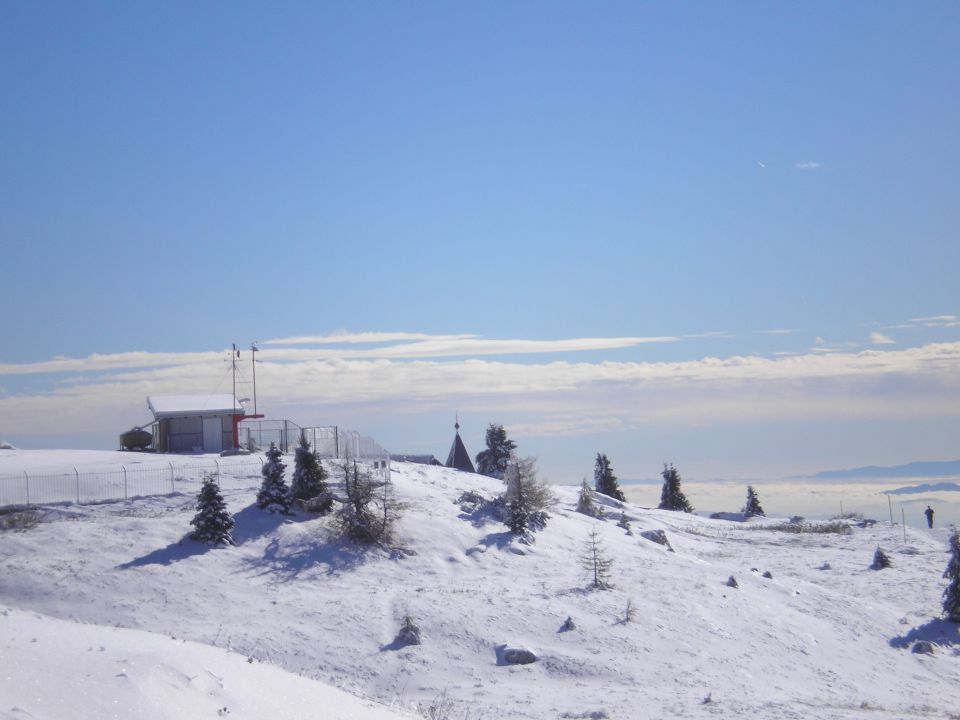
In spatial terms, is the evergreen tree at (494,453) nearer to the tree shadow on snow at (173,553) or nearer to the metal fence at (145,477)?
the metal fence at (145,477)

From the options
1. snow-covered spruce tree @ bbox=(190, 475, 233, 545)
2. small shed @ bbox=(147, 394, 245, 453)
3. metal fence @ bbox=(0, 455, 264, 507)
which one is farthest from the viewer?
small shed @ bbox=(147, 394, 245, 453)

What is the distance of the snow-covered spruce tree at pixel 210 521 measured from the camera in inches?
1385

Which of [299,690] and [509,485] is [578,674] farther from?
[509,485]

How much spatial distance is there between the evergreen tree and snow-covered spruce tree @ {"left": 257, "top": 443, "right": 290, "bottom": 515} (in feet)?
130

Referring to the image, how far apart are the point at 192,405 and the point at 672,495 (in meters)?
47.3

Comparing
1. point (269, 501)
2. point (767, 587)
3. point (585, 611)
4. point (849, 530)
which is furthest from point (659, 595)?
point (849, 530)

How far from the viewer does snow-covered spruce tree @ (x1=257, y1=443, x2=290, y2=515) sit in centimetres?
3934

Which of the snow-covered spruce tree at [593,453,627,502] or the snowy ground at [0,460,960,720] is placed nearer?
the snowy ground at [0,460,960,720]

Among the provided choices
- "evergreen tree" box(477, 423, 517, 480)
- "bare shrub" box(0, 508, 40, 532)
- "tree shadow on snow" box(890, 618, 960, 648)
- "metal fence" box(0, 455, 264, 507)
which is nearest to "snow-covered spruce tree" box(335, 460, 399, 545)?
"metal fence" box(0, 455, 264, 507)

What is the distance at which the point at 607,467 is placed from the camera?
279 feet

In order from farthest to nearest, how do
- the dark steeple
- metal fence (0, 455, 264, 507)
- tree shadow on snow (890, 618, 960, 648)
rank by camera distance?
the dark steeple → metal fence (0, 455, 264, 507) → tree shadow on snow (890, 618, 960, 648)

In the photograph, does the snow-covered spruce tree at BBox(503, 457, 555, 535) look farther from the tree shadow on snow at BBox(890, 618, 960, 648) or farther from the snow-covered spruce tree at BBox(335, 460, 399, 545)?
the tree shadow on snow at BBox(890, 618, 960, 648)

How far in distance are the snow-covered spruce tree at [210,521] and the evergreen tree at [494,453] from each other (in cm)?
4389

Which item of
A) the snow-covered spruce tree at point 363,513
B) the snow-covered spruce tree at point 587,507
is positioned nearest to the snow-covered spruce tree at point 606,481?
the snow-covered spruce tree at point 587,507
